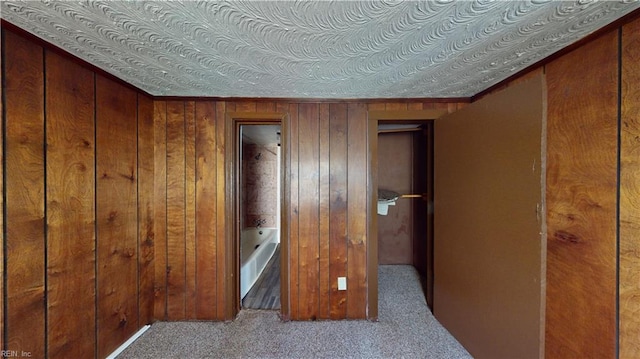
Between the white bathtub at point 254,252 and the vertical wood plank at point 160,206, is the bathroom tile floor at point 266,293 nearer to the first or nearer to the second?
the white bathtub at point 254,252

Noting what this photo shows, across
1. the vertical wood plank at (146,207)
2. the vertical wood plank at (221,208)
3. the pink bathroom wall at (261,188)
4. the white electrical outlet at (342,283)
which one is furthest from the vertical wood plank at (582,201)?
the pink bathroom wall at (261,188)

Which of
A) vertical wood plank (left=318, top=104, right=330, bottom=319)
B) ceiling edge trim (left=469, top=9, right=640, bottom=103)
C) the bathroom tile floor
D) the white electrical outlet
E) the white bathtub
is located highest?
ceiling edge trim (left=469, top=9, right=640, bottom=103)

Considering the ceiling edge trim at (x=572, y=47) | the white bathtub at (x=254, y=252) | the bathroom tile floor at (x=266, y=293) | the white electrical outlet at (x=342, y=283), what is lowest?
the bathroom tile floor at (x=266, y=293)

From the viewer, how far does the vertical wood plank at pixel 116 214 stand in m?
1.36

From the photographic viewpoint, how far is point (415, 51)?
1.10m

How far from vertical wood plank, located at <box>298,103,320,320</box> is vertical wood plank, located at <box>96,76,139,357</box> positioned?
131 centimetres

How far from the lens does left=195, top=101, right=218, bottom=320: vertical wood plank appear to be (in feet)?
5.82

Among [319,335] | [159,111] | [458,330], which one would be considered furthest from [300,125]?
[458,330]

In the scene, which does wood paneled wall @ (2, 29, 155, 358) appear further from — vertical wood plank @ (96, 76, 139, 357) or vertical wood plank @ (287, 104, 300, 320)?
vertical wood plank @ (287, 104, 300, 320)

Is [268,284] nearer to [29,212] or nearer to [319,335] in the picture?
[319,335]

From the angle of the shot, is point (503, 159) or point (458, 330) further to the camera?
point (458, 330)

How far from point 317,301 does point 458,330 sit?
3.65ft

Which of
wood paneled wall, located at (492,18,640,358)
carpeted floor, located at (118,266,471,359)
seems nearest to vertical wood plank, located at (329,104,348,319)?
carpeted floor, located at (118,266,471,359)

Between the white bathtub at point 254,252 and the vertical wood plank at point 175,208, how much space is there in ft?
1.88
